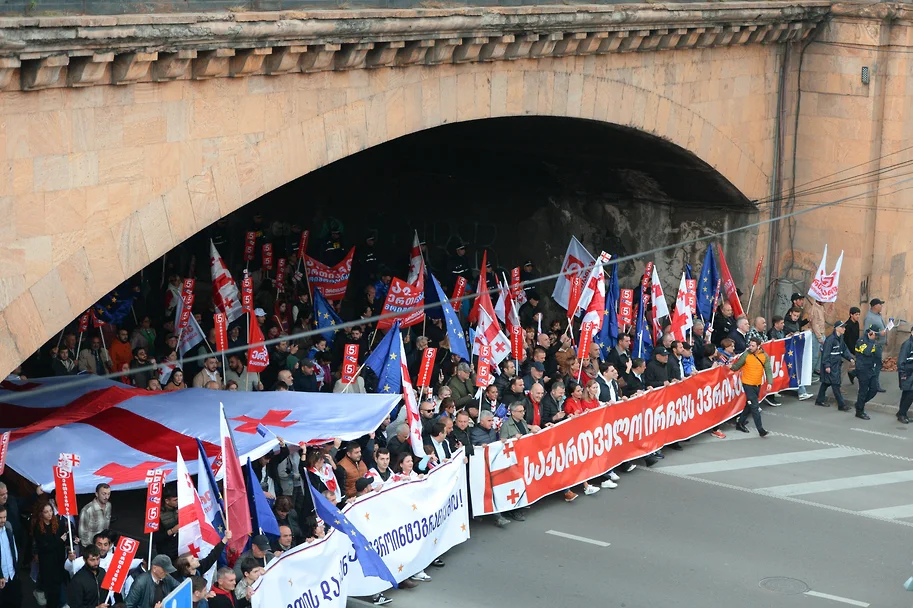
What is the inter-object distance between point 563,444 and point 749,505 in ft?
8.45

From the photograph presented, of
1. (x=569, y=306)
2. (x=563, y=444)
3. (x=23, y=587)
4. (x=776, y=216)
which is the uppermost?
(x=776, y=216)

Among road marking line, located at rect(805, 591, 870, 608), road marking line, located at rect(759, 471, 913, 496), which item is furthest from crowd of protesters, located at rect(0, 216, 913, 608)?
road marking line, located at rect(805, 591, 870, 608)

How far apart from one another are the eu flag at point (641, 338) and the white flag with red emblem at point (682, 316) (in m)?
0.44

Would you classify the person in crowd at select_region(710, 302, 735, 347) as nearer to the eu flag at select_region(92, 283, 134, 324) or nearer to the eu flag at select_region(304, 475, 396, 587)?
the eu flag at select_region(92, 283, 134, 324)

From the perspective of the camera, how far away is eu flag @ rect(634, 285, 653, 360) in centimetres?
2280

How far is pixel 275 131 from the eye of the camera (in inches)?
650

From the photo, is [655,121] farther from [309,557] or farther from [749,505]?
[309,557]

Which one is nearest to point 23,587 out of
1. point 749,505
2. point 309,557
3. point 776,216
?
point 309,557

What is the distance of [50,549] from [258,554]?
7.26ft

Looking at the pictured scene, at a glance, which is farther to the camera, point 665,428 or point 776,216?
point 776,216

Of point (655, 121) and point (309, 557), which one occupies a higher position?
point (655, 121)

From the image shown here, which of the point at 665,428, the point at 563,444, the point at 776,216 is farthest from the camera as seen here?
the point at 776,216

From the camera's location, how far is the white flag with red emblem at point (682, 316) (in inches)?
912

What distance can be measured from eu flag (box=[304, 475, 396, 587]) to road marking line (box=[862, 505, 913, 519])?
6790mm
